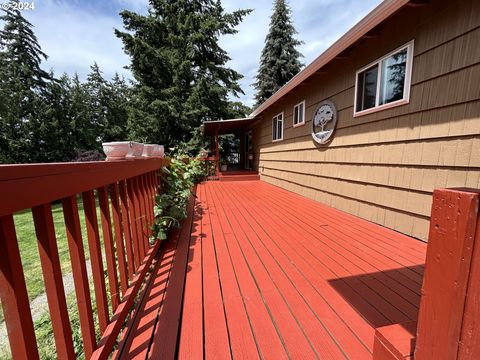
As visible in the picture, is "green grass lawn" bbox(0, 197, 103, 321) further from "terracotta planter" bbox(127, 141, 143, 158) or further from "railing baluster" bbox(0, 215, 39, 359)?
"railing baluster" bbox(0, 215, 39, 359)

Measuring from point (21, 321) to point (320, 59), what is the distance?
4246 millimetres

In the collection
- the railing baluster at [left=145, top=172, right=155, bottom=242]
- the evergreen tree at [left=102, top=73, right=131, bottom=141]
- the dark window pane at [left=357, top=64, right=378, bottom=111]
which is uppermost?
the evergreen tree at [left=102, top=73, right=131, bottom=141]

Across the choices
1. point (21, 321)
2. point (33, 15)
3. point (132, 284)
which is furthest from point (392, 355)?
point (33, 15)

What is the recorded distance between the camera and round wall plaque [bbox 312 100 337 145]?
4125 mm

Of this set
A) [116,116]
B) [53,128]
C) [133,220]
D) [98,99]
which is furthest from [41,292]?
[98,99]

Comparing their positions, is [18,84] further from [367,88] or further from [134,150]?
[367,88]

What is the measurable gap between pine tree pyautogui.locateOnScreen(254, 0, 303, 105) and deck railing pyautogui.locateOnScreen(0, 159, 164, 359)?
17.9 meters

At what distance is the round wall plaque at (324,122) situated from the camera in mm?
4125

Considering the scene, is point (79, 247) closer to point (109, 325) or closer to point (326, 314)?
point (109, 325)

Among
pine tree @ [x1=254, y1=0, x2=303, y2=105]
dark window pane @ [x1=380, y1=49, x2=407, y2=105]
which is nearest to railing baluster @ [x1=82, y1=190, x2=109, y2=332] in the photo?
dark window pane @ [x1=380, y1=49, x2=407, y2=105]

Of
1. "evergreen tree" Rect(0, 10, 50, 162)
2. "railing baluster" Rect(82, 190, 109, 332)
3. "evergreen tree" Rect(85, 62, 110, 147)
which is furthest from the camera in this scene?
"evergreen tree" Rect(85, 62, 110, 147)

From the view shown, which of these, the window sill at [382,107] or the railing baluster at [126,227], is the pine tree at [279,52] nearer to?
the window sill at [382,107]

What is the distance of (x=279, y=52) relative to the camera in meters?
17.2

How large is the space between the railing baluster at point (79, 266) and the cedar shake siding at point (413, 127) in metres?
3.06
